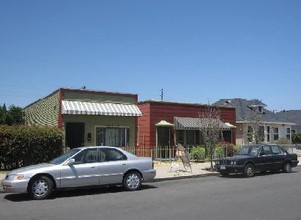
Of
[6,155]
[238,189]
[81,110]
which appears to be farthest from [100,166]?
[81,110]

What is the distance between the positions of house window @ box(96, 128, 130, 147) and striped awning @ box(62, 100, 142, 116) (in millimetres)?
1254

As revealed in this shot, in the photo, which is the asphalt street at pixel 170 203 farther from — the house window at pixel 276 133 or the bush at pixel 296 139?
the bush at pixel 296 139

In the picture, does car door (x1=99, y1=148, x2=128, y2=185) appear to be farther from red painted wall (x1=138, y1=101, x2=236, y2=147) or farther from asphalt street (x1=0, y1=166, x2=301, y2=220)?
red painted wall (x1=138, y1=101, x2=236, y2=147)

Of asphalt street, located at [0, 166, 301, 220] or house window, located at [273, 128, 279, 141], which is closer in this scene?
asphalt street, located at [0, 166, 301, 220]

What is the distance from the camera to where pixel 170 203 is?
11.4 metres

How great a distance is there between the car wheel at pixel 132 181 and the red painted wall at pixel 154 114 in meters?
14.0

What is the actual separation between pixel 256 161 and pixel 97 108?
9.61 m

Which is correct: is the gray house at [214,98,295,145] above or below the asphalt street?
above

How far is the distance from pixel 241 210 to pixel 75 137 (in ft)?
51.8

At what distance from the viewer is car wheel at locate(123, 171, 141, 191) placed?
14250 mm

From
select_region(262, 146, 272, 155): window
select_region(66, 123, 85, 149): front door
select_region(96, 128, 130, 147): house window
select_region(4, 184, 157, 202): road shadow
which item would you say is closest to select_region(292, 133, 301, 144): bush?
select_region(96, 128, 130, 147): house window

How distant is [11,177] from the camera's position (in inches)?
495

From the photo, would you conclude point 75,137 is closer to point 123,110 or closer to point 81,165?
point 123,110

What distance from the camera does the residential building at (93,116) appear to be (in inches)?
938
